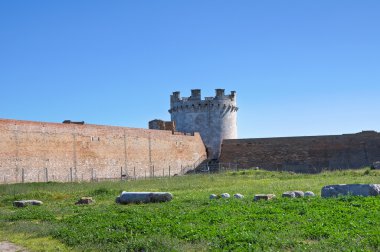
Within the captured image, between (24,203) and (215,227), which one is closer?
(215,227)

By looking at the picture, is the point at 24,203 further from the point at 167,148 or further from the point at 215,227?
the point at 167,148

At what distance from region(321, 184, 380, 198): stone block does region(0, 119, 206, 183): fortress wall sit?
63.1 ft

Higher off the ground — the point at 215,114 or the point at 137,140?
the point at 215,114

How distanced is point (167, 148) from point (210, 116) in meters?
9.94

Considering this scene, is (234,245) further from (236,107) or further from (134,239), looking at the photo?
(236,107)

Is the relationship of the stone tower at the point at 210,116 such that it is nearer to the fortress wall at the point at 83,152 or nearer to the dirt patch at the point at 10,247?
the fortress wall at the point at 83,152

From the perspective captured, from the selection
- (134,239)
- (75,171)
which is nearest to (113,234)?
(134,239)

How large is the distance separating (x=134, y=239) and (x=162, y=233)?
54cm

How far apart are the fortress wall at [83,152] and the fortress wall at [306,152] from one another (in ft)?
16.1

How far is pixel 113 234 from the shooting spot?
854cm

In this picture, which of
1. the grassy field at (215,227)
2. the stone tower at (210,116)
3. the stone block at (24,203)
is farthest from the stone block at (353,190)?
the stone tower at (210,116)

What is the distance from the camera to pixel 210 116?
1987 inches

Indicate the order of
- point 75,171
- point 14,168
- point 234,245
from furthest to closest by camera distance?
point 75,171, point 14,168, point 234,245

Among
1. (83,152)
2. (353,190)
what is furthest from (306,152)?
(353,190)
